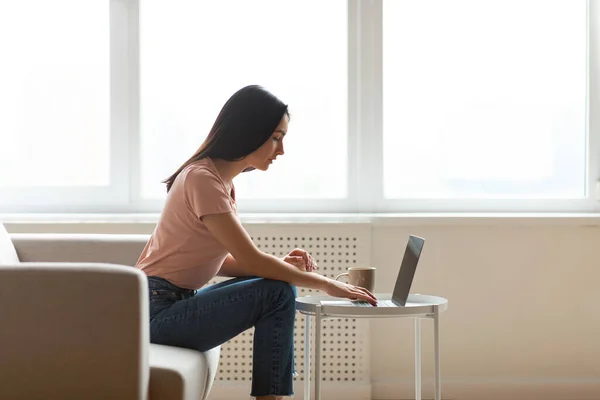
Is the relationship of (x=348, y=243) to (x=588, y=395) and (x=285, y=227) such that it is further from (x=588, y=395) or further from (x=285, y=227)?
(x=588, y=395)

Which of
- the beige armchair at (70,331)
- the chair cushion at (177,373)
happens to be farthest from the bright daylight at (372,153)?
the beige armchair at (70,331)

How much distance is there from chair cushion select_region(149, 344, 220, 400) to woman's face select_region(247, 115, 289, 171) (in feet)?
1.88

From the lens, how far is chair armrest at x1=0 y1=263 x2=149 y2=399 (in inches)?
76.6

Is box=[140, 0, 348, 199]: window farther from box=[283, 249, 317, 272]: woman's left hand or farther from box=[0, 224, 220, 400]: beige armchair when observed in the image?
box=[0, 224, 220, 400]: beige armchair

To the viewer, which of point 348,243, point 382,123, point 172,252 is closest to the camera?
point 172,252

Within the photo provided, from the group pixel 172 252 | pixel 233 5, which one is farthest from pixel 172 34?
pixel 172 252

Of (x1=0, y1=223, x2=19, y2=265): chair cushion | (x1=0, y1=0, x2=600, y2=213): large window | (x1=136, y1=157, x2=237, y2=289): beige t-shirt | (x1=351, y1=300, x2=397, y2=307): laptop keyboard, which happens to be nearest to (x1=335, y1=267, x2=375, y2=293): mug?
(x1=351, y1=300, x2=397, y2=307): laptop keyboard

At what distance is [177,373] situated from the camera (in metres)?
2.00

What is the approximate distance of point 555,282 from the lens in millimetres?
3430

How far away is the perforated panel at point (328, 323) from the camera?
11.1 ft

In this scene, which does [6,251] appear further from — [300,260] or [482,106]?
[482,106]

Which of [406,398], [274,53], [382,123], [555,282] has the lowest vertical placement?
[406,398]

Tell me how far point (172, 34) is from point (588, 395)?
228cm

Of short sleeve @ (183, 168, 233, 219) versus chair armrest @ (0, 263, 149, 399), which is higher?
short sleeve @ (183, 168, 233, 219)
